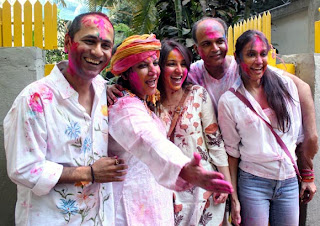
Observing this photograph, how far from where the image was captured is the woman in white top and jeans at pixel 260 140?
2455 millimetres

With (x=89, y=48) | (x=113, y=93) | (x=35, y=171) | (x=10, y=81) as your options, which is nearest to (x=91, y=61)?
(x=89, y=48)

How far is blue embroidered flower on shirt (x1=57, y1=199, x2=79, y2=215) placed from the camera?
5.74 feet

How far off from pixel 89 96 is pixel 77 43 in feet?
1.09

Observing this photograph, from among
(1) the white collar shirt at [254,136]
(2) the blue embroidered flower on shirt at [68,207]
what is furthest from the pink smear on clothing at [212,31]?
(2) the blue embroidered flower on shirt at [68,207]

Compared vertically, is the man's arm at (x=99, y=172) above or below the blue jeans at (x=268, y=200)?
above

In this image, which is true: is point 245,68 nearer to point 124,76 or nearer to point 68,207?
point 124,76

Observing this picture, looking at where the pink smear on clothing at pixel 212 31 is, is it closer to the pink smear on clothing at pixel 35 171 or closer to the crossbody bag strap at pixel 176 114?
the crossbody bag strap at pixel 176 114

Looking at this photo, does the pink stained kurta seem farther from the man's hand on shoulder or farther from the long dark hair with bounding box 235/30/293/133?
the long dark hair with bounding box 235/30/293/133

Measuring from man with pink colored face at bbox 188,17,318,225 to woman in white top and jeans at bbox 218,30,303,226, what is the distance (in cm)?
13

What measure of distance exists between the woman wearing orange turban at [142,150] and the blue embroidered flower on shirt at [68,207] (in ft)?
0.99

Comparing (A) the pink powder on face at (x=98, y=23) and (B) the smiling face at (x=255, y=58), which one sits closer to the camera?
(A) the pink powder on face at (x=98, y=23)

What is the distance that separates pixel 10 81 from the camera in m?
3.37

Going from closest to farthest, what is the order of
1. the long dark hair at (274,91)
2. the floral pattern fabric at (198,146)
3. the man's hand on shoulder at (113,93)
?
the man's hand on shoulder at (113,93) < the floral pattern fabric at (198,146) < the long dark hair at (274,91)

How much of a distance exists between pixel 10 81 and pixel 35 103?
74.8 inches
